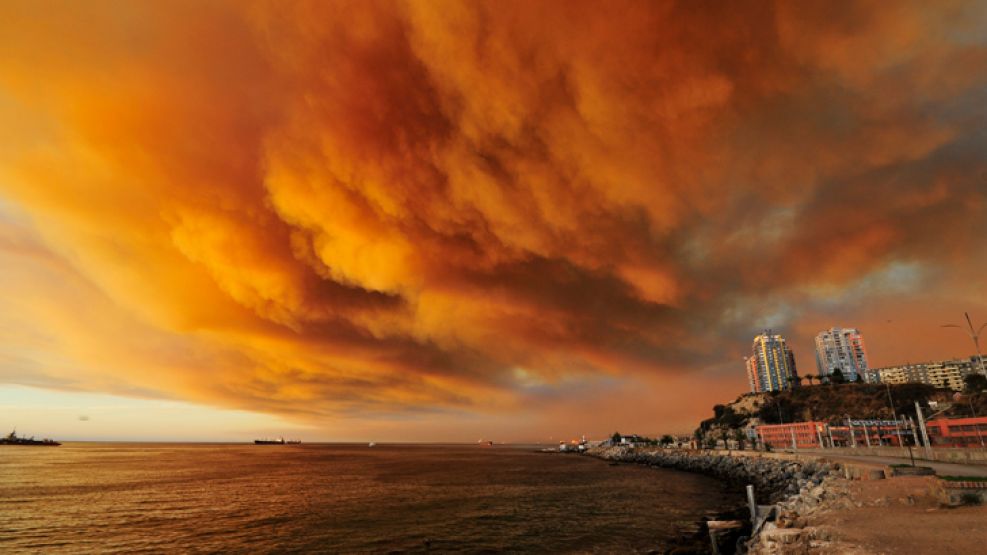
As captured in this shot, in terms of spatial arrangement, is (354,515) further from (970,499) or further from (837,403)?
(837,403)

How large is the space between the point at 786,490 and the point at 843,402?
162812mm

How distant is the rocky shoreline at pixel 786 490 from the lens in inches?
692

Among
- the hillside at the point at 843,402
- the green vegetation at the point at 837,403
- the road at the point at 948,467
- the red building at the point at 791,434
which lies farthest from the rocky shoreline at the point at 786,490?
the hillside at the point at 843,402

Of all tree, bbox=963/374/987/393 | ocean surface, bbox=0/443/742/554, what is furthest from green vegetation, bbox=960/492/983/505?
tree, bbox=963/374/987/393

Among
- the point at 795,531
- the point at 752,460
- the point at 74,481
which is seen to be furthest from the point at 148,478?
the point at 752,460

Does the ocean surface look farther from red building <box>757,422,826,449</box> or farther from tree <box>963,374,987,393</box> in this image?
tree <box>963,374,987,393</box>

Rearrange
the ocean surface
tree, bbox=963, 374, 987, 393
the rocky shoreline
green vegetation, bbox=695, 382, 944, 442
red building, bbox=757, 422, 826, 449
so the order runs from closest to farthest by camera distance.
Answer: the rocky shoreline
the ocean surface
red building, bbox=757, 422, 826, 449
green vegetation, bbox=695, 382, 944, 442
tree, bbox=963, 374, 987, 393

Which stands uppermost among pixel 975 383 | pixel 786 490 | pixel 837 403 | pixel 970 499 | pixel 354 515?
pixel 975 383

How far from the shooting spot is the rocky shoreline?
1759cm

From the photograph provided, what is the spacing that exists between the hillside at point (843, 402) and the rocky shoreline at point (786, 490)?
70980 millimetres

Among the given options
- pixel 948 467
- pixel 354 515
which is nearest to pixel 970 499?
pixel 948 467

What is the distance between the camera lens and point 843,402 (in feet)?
550

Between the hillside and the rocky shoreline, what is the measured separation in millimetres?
70980

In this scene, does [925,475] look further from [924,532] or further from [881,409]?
[881,409]
